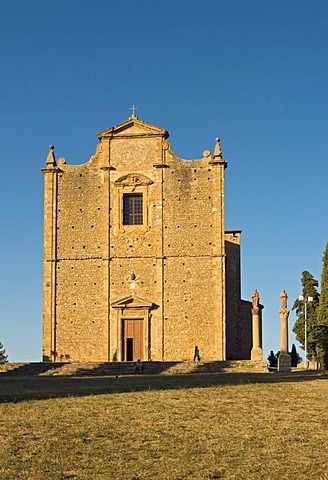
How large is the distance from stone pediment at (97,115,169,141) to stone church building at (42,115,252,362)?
50mm

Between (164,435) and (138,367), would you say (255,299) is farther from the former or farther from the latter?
(164,435)

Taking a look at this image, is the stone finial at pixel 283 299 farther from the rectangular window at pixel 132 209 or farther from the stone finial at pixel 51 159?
the stone finial at pixel 51 159

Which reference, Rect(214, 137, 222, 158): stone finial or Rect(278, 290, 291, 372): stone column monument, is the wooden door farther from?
Rect(214, 137, 222, 158): stone finial

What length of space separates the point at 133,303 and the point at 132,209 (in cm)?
471

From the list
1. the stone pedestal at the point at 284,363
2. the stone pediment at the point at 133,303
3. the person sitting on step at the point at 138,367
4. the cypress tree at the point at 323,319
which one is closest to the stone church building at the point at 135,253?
the stone pediment at the point at 133,303

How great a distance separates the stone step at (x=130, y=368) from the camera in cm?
3203

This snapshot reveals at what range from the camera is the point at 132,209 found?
3738cm

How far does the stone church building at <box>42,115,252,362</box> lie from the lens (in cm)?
3588

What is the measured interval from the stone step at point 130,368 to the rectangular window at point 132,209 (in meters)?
7.32

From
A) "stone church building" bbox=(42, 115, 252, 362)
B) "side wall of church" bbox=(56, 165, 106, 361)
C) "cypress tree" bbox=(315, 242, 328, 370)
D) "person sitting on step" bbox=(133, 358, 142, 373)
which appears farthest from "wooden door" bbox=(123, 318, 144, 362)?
"cypress tree" bbox=(315, 242, 328, 370)

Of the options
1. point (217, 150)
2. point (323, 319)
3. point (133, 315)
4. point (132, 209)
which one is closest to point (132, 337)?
point (133, 315)

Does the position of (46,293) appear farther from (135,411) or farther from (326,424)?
(326,424)

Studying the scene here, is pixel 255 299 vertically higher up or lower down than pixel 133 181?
lower down


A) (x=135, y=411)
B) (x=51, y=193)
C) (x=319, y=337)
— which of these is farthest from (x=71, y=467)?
(x=319, y=337)
